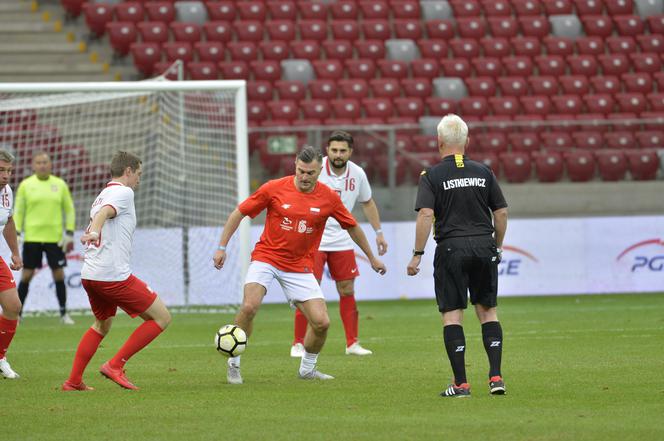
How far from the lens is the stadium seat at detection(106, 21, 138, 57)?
25.9 m

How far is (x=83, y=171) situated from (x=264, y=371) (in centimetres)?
989

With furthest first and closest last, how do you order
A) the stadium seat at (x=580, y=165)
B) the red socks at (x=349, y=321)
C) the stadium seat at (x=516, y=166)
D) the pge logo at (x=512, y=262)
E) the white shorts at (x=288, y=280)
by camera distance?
1. the stadium seat at (x=580, y=165)
2. the stadium seat at (x=516, y=166)
3. the pge logo at (x=512, y=262)
4. the red socks at (x=349, y=321)
5. the white shorts at (x=288, y=280)

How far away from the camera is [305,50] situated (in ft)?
86.0

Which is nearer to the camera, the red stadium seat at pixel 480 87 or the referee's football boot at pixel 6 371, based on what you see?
the referee's football boot at pixel 6 371

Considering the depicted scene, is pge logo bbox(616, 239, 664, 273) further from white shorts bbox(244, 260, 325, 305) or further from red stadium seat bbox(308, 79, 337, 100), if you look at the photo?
white shorts bbox(244, 260, 325, 305)

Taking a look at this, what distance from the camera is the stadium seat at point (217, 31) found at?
26.3 m

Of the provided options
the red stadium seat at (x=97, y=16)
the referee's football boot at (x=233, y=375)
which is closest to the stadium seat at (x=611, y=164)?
the red stadium seat at (x=97, y=16)

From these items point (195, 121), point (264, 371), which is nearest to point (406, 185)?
point (195, 121)

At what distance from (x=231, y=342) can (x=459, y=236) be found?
2.01 meters

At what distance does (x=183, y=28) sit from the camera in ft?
85.8

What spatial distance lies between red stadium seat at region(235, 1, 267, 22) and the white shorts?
17947mm

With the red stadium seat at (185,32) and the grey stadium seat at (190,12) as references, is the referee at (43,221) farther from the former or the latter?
the grey stadium seat at (190,12)

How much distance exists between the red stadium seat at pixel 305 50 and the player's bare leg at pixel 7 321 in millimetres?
16464

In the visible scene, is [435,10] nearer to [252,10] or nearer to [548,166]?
[252,10]
